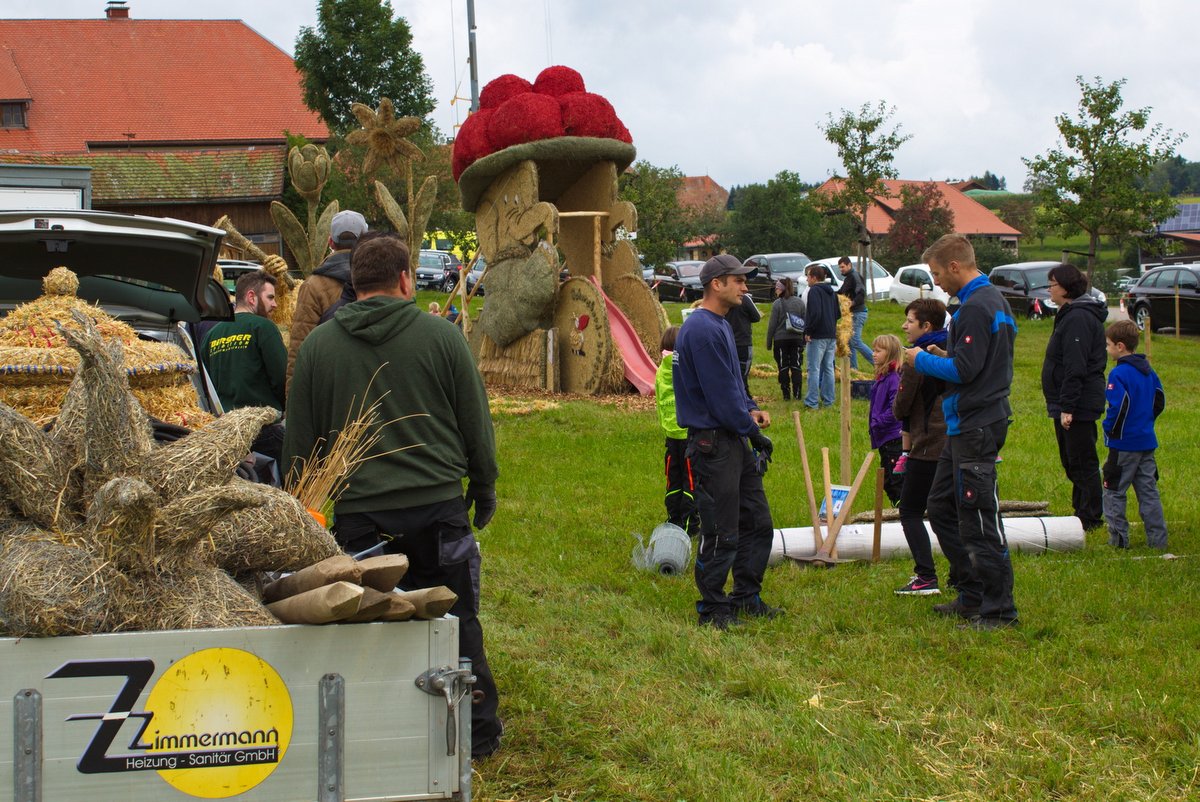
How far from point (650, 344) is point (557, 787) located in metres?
12.7

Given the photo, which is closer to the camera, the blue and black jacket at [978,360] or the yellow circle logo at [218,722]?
the yellow circle logo at [218,722]

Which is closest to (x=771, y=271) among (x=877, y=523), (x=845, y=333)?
(x=845, y=333)

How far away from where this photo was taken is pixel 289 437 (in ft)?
15.0

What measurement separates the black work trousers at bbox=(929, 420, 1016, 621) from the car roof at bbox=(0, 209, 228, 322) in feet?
13.0

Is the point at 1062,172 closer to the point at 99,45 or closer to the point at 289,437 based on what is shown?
the point at 289,437

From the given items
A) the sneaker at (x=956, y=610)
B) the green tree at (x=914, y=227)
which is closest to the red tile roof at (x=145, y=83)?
the green tree at (x=914, y=227)

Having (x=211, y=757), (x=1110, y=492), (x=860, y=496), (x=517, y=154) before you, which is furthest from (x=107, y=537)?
(x=517, y=154)

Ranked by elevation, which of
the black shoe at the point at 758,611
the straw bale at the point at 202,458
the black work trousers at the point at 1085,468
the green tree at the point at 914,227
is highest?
the green tree at the point at 914,227

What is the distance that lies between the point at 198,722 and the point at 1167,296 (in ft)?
87.0

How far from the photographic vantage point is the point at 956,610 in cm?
658

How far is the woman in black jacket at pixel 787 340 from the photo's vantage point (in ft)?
52.6

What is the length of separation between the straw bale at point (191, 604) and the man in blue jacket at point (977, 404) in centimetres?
399

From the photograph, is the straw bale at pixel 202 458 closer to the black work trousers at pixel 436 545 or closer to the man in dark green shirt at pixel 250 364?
the black work trousers at pixel 436 545

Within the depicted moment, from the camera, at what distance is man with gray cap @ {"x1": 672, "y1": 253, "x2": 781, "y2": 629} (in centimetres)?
625
